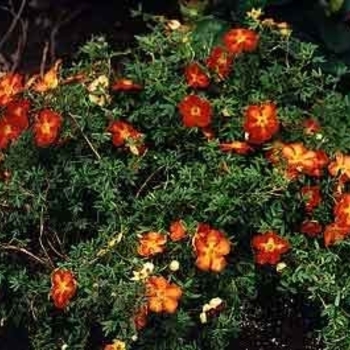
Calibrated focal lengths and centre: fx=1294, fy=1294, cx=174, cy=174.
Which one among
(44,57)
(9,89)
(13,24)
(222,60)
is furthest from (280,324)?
(13,24)

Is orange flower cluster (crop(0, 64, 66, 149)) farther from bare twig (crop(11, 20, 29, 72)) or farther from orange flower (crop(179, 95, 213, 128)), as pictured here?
bare twig (crop(11, 20, 29, 72))

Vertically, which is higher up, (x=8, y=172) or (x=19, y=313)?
(x=8, y=172)

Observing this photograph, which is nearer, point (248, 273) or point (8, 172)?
point (248, 273)

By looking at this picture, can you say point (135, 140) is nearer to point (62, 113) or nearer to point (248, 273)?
point (62, 113)

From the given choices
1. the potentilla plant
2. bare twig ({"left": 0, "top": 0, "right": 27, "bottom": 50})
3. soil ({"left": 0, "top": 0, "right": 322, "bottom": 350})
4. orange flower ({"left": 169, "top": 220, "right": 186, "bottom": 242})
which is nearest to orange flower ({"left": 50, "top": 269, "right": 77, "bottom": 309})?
the potentilla plant

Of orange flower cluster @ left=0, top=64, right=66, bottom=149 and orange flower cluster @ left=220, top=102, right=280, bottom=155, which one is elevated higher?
orange flower cluster @ left=220, top=102, right=280, bottom=155

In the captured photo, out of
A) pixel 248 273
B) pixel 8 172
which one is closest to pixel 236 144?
pixel 248 273

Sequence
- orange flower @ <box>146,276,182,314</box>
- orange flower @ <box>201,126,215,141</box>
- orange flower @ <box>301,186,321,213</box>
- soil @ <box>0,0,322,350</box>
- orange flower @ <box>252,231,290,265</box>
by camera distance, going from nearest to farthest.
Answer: orange flower @ <box>146,276,182,314</box> → orange flower @ <box>252,231,290,265</box> → orange flower @ <box>301,186,321,213</box> → orange flower @ <box>201,126,215,141</box> → soil @ <box>0,0,322,350</box>

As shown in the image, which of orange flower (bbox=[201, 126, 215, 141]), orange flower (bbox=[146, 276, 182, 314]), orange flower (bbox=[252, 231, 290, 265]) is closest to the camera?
orange flower (bbox=[146, 276, 182, 314])
